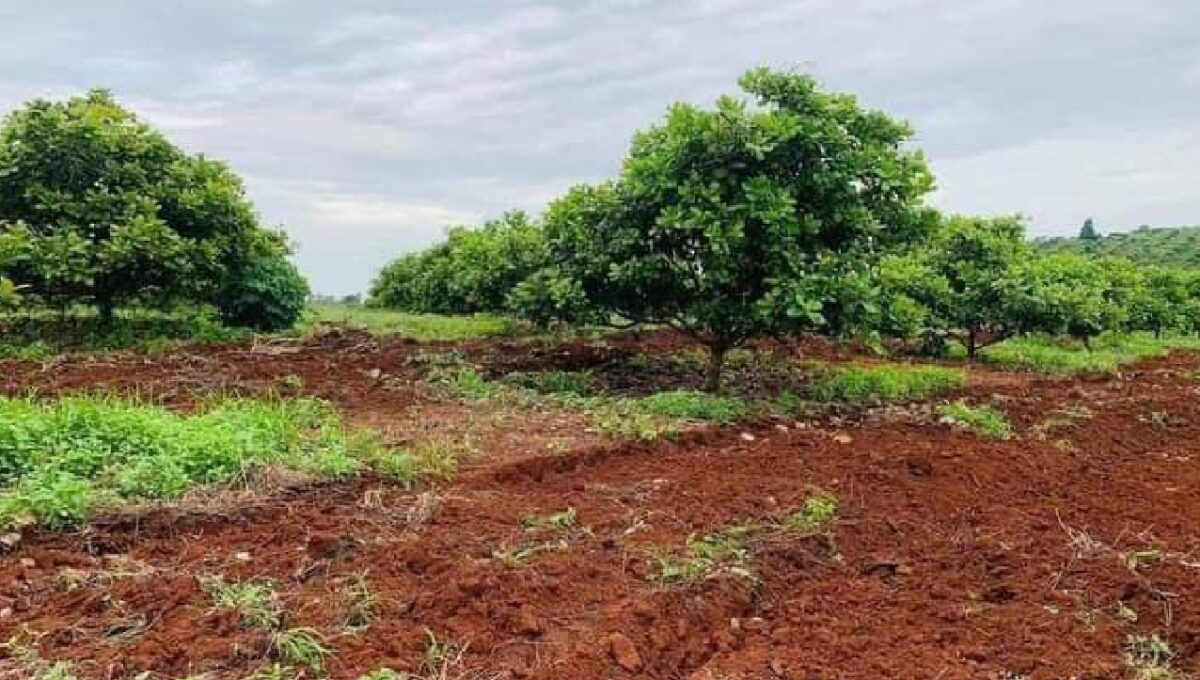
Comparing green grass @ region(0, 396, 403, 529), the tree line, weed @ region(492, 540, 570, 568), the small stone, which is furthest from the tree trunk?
the small stone

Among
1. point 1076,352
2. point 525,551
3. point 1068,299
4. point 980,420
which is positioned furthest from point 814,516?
point 1076,352

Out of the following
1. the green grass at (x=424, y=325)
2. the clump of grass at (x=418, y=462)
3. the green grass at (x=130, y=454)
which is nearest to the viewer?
the green grass at (x=130, y=454)

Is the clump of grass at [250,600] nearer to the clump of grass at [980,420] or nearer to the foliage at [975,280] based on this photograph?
the clump of grass at [980,420]

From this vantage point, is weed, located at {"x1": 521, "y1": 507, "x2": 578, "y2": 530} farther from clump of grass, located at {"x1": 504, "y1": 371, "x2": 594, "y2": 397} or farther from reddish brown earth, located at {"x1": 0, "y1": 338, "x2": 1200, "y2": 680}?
clump of grass, located at {"x1": 504, "y1": 371, "x2": 594, "y2": 397}

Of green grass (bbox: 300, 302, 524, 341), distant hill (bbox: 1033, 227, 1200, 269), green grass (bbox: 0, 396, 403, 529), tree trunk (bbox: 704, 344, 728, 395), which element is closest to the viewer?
green grass (bbox: 0, 396, 403, 529)

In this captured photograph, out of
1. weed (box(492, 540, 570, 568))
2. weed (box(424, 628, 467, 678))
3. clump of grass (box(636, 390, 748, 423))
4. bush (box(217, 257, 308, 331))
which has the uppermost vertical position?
bush (box(217, 257, 308, 331))

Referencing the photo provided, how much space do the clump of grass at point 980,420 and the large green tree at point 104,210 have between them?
7705 mm

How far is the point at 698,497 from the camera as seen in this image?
197 inches

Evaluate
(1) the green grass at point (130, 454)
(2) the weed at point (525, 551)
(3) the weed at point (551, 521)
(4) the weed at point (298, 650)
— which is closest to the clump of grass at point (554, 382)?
(1) the green grass at point (130, 454)

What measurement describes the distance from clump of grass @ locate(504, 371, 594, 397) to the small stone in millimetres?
4818

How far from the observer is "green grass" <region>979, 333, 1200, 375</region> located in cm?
1345

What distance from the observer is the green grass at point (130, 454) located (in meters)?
4.36

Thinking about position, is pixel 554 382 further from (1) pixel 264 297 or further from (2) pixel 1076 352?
(2) pixel 1076 352

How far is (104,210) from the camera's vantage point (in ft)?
33.8
